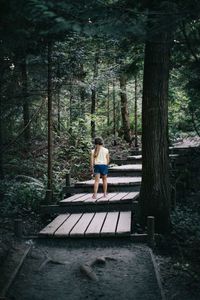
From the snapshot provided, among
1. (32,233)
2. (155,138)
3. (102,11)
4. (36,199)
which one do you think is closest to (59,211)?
(32,233)

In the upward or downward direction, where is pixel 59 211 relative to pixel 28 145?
downward

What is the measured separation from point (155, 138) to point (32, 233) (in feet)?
15.1

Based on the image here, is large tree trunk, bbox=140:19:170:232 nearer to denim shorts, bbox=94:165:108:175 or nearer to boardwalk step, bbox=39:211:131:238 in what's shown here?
boardwalk step, bbox=39:211:131:238

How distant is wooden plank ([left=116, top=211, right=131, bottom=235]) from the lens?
9664 millimetres

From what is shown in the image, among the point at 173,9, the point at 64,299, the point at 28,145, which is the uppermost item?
the point at 173,9

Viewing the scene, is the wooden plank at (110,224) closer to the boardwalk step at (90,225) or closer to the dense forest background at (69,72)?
the boardwalk step at (90,225)

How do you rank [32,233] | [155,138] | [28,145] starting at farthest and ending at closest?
[28,145], [32,233], [155,138]

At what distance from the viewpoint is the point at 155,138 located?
34.8 feet

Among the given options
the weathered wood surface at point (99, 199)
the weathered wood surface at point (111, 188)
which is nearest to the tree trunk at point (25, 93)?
the weathered wood surface at point (111, 188)

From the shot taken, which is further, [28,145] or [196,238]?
[28,145]

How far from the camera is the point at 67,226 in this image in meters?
10.4

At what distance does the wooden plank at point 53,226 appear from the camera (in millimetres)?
9875

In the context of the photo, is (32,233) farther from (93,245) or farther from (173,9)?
(173,9)

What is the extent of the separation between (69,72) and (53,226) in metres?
6.96
